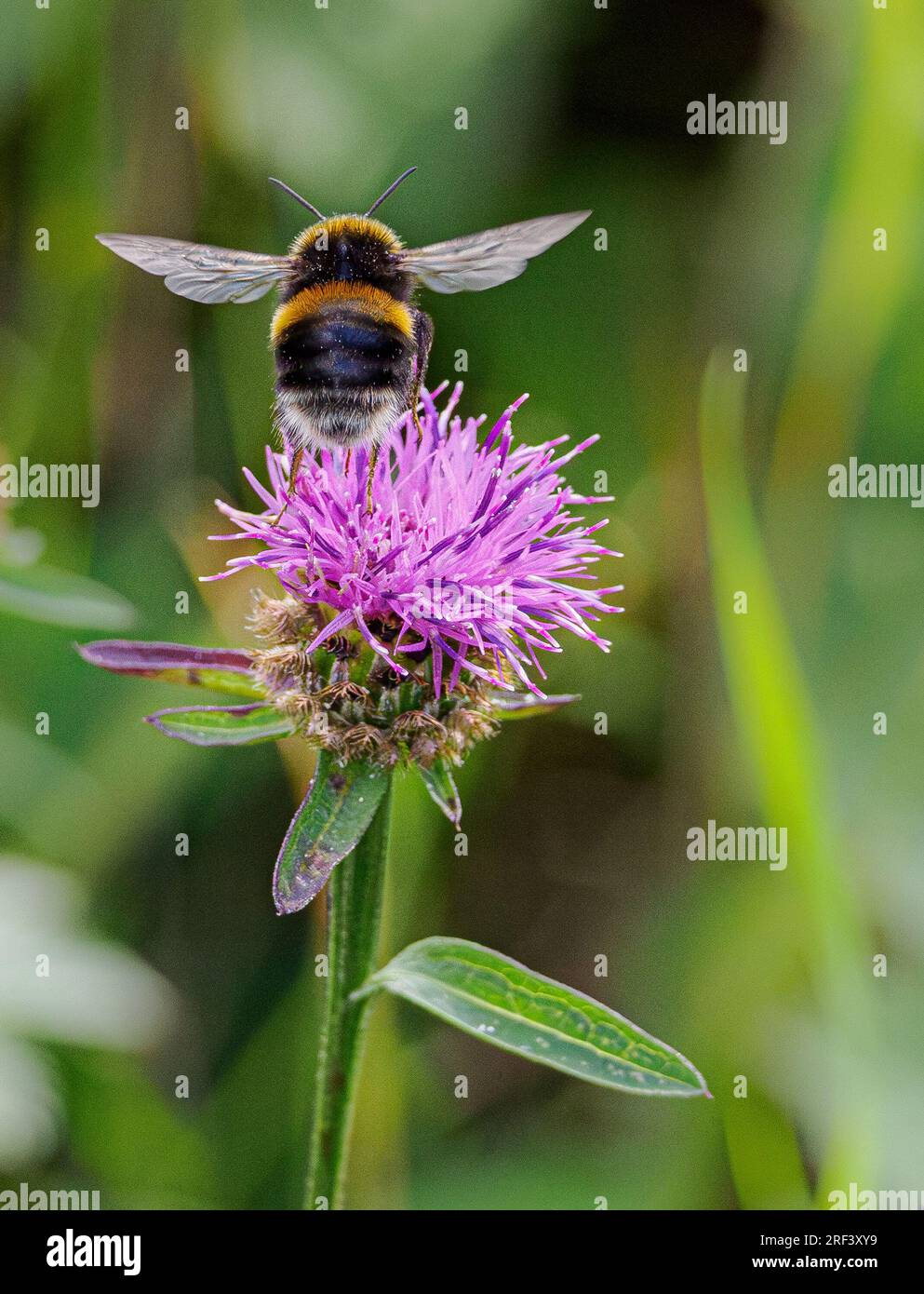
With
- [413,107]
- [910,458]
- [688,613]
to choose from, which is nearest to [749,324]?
[910,458]

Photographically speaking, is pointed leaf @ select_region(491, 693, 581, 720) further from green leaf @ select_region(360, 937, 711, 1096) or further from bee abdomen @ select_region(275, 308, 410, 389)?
bee abdomen @ select_region(275, 308, 410, 389)

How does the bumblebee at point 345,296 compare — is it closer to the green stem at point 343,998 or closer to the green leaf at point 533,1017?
the green stem at point 343,998

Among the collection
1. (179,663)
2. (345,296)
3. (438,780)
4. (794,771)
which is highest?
(345,296)

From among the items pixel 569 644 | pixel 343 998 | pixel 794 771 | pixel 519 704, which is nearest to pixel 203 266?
pixel 519 704

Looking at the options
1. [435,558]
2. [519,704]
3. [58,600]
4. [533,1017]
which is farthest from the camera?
[58,600]

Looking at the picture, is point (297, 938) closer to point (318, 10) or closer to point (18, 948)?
point (18, 948)

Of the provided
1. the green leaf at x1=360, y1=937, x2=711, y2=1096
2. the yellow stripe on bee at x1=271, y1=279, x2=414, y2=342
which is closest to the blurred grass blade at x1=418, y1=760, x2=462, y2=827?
the green leaf at x1=360, y1=937, x2=711, y2=1096

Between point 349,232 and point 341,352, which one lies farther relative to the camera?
point 349,232

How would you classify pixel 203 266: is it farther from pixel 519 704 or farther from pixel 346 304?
pixel 519 704
